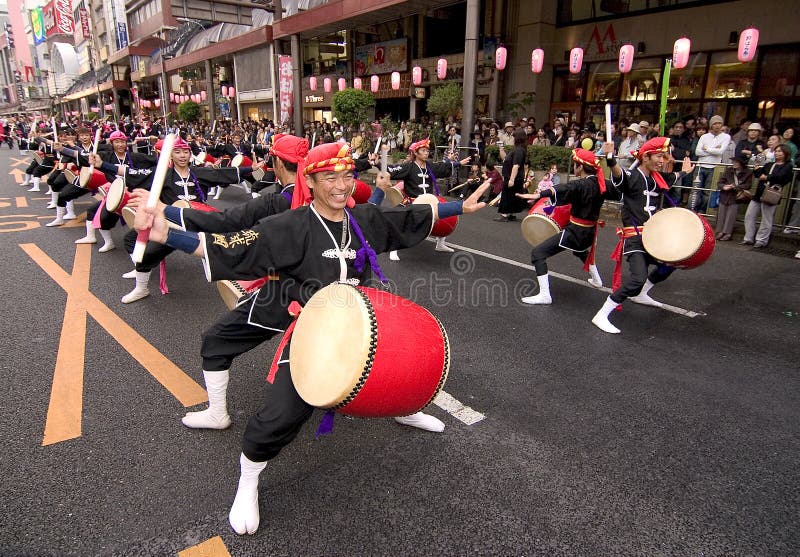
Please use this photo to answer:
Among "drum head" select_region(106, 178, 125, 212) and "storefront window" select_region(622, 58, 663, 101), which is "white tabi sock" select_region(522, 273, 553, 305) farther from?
"storefront window" select_region(622, 58, 663, 101)

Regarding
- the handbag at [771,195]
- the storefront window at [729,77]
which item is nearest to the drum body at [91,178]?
the handbag at [771,195]

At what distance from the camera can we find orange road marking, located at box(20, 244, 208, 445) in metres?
3.00

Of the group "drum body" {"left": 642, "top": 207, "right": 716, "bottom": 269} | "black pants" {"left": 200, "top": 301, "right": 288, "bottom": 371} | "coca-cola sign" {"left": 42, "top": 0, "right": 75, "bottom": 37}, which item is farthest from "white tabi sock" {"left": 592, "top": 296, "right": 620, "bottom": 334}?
"coca-cola sign" {"left": 42, "top": 0, "right": 75, "bottom": 37}

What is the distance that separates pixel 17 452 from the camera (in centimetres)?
268

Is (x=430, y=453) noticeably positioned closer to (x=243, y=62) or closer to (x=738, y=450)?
(x=738, y=450)

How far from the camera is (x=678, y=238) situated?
14.3 ft

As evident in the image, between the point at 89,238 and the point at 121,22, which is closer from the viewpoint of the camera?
the point at 89,238

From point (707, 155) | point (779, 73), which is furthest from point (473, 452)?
point (779, 73)

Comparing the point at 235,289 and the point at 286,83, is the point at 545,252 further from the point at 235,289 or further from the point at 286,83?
the point at 286,83

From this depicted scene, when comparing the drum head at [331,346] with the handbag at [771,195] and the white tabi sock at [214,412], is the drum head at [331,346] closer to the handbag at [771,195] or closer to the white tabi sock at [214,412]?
the white tabi sock at [214,412]

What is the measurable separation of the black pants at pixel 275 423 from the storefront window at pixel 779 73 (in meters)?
14.4

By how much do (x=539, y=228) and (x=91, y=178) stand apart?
5948 mm

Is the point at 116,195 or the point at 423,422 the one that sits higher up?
the point at 116,195

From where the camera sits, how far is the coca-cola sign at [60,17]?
7144 cm
